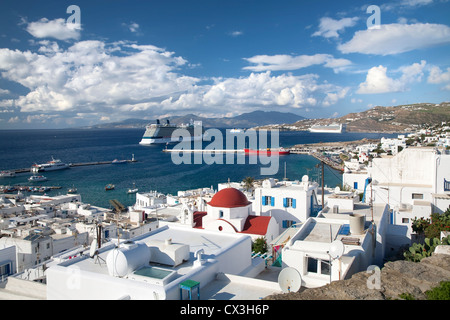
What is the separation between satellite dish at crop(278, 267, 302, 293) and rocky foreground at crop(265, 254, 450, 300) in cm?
110

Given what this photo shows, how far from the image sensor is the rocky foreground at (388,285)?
192 inches

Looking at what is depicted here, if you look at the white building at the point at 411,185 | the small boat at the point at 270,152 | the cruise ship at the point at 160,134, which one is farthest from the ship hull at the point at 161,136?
the white building at the point at 411,185

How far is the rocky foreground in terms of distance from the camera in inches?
192

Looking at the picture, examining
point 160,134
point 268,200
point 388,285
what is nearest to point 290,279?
point 388,285

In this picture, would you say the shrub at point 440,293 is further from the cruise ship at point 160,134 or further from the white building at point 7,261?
the cruise ship at point 160,134

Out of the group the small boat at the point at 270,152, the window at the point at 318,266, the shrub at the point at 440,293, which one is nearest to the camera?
Result: the shrub at the point at 440,293

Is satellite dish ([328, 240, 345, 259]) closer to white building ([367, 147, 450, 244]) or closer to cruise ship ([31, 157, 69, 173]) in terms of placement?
white building ([367, 147, 450, 244])

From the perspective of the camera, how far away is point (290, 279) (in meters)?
6.52

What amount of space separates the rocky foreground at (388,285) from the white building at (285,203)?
1137 centimetres

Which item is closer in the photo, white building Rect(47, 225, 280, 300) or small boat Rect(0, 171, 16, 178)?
white building Rect(47, 225, 280, 300)

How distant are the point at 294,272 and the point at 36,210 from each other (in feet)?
80.0

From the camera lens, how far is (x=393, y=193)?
17047 millimetres

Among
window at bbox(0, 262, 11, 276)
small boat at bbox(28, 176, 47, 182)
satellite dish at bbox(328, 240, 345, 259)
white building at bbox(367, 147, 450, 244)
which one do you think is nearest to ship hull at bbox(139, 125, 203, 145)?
small boat at bbox(28, 176, 47, 182)
